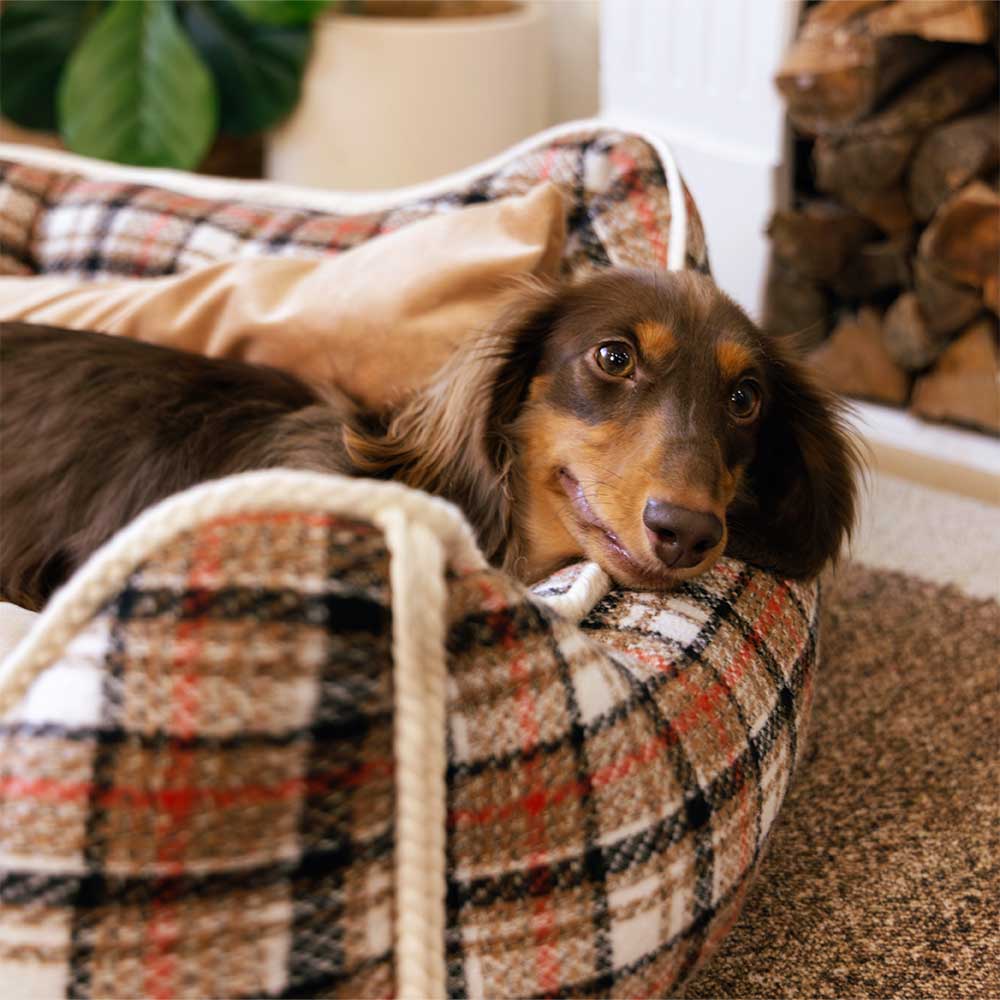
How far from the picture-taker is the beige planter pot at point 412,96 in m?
3.14

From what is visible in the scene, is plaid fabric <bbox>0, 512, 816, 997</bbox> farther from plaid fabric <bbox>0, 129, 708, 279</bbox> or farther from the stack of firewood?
the stack of firewood

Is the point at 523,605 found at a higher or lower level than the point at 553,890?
higher

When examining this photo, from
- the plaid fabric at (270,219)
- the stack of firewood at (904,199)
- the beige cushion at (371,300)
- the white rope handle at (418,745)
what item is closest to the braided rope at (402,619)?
the white rope handle at (418,745)

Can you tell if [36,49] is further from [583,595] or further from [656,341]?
[583,595]

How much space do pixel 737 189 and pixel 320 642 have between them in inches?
92.7

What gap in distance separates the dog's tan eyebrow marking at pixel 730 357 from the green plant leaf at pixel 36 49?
2658mm

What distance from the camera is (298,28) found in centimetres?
324

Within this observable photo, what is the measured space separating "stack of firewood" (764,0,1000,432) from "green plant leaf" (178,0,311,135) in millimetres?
1329

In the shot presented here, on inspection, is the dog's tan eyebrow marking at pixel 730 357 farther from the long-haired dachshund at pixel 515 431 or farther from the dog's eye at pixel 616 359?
the dog's eye at pixel 616 359

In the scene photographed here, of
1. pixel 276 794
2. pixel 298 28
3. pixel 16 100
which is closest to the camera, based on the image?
pixel 276 794

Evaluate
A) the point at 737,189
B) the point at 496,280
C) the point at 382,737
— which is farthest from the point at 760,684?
the point at 737,189

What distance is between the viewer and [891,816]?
63.8 inches

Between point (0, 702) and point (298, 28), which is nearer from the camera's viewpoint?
point (0, 702)

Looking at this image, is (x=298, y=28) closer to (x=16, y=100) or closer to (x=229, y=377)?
(x=16, y=100)
